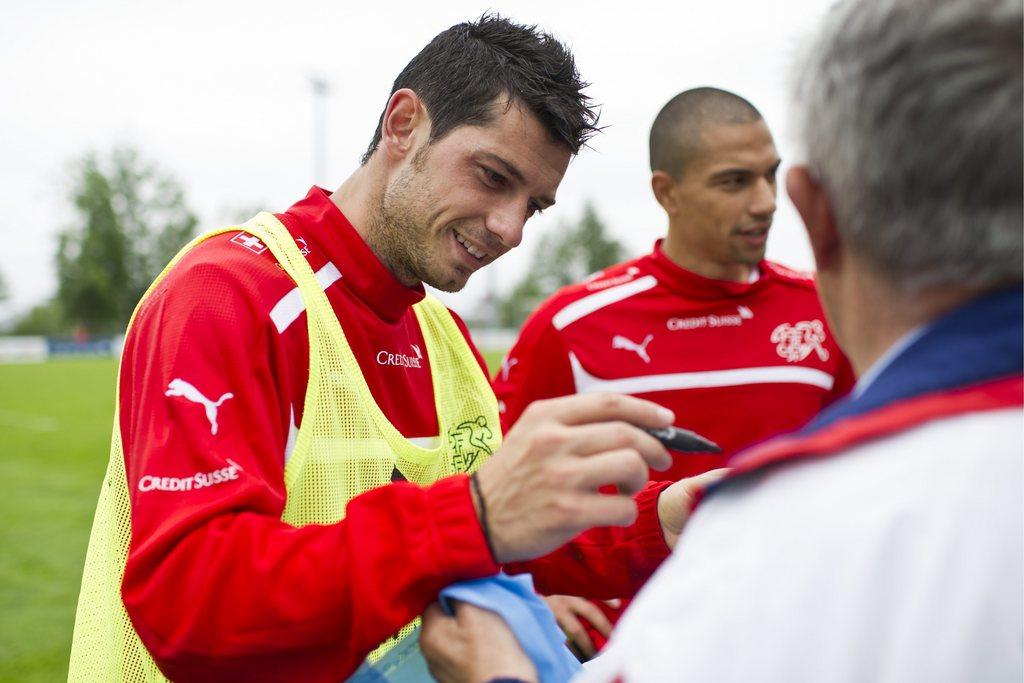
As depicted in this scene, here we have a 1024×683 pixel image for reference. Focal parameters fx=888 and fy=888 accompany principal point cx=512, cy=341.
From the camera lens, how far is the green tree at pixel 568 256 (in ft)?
218

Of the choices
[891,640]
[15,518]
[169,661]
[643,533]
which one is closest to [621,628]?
[891,640]

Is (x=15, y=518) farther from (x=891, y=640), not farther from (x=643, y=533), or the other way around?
(x=891, y=640)

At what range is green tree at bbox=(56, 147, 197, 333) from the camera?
179 ft

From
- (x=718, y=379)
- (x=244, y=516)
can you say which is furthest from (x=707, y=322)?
(x=244, y=516)

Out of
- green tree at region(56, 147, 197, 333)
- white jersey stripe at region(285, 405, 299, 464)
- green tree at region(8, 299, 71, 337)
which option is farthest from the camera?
green tree at region(8, 299, 71, 337)

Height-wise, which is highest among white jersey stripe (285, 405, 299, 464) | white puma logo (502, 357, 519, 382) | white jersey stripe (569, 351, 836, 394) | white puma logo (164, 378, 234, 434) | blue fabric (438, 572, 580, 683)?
white puma logo (164, 378, 234, 434)

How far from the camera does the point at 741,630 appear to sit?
0.93 m

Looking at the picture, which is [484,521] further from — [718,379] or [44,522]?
[44,522]

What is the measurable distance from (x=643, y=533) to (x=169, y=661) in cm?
104

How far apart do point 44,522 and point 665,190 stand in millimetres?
6633

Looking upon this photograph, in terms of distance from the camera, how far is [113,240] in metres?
55.5

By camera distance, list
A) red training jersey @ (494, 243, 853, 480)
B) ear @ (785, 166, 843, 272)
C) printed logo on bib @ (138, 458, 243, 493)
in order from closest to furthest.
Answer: ear @ (785, 166, 843, 272) → printed logo on bib @ (138, 458, 243, 493) → red training jersey @ (494, 243, 853, 480)

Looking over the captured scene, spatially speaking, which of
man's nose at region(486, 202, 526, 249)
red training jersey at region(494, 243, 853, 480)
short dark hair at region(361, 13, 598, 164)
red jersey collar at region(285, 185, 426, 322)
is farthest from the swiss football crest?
red jersey collar at region(285, 185, 426, 322)

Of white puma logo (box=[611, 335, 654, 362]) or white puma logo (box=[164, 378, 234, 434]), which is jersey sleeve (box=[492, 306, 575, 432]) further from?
white puma logo (box=[164, 378, 234, 434])
